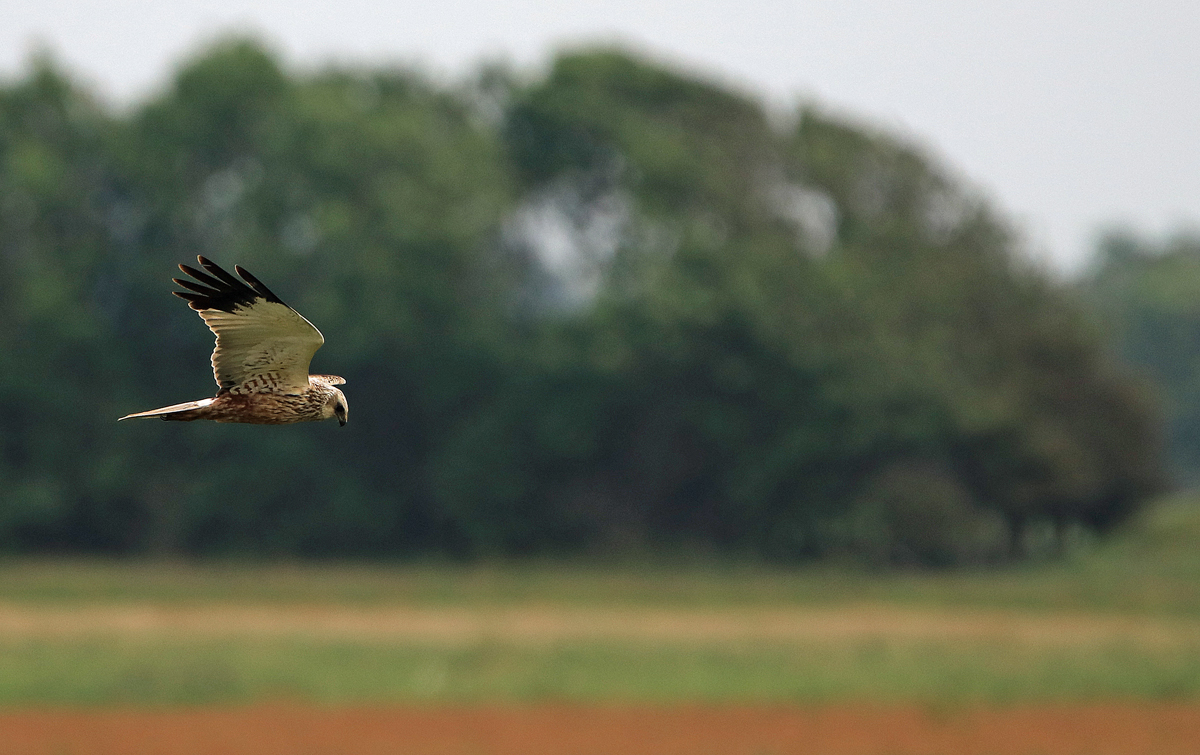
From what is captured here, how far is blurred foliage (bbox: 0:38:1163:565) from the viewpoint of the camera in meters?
46.4

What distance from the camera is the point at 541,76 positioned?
54469mm

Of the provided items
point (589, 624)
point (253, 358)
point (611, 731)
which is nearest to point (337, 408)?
point (253, 358)

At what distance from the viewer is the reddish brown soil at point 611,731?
2208 cm

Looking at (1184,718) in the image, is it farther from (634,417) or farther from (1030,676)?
(634,417)

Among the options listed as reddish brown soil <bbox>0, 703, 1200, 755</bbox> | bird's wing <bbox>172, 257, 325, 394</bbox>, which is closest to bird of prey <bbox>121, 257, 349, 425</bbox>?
bird's wing <bbox>172, 257, 325, 394</bbox>

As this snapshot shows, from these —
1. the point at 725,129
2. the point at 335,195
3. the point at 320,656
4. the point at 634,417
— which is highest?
the point at 725,129

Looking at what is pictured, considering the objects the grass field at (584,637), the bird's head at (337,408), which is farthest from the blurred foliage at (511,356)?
the bird's head at (337,408)

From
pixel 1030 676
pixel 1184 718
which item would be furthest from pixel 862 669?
pixel 1184 718

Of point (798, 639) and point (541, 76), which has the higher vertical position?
point (541, 76)

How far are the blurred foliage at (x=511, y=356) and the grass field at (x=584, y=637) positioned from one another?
15.0 ft

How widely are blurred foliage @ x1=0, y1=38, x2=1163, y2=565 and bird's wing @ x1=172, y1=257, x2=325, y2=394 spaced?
3684 cm

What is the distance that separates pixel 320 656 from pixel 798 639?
25.7ft

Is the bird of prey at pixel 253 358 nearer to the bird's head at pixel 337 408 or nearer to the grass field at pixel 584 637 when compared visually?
the bird's head at pixel 337 408

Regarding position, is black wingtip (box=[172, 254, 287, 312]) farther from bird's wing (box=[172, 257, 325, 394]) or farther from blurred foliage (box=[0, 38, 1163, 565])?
blurred foliage (box=[0, 38, 1163, 565])
